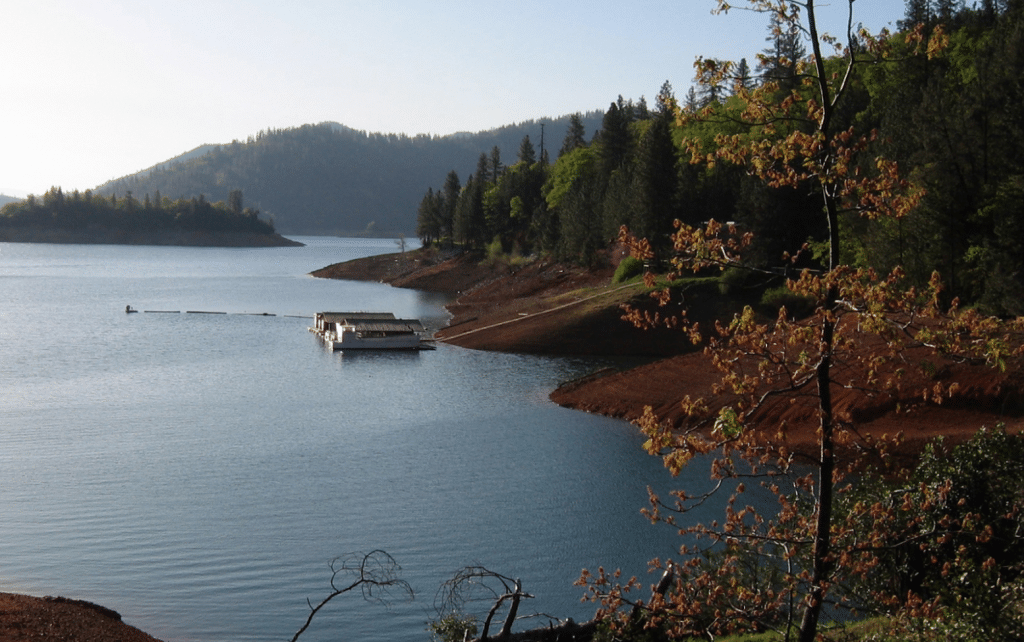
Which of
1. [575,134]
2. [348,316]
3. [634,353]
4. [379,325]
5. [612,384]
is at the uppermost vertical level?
[575,134]

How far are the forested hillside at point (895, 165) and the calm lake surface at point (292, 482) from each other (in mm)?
11615

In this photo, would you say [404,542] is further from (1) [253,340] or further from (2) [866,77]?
(2) [866,77]

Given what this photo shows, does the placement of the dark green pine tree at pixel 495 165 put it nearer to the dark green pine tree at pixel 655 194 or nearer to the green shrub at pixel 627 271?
the dark green pine tree at pixel 655 194

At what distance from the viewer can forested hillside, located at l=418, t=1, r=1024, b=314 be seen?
34.2ft

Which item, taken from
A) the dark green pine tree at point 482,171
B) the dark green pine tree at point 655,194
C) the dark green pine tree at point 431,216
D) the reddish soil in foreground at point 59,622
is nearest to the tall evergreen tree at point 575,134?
the dark green pine tree at point 482,171

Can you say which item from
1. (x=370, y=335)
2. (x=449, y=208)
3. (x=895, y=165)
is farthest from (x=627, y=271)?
Answer: (x=449, y=208)

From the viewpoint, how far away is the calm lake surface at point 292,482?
22250mm

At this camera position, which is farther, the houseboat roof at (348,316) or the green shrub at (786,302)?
the houseboat roof at (348,316)

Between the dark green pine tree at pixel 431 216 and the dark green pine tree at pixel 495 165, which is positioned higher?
the dark green pine tree at pixel 495 165

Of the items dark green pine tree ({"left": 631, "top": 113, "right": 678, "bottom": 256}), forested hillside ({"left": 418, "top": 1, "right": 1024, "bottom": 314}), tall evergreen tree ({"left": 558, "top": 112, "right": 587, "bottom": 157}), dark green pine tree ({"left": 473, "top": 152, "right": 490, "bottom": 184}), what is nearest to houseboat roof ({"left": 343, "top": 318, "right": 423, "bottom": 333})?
forested hillside ({"left": 418, "top": 1, "right": 1024, "bottom": 314})

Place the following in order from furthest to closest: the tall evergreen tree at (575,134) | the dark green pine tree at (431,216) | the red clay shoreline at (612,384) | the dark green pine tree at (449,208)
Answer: the tall evergreen tree at (575,134) < the dark green pine tree at (431,216) < the dark green pine tree at (449,208) < the red clay shoreline at (612,384)

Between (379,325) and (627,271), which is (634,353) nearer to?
(627,271)

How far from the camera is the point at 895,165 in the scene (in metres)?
8.63

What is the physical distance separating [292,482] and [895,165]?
86.6 ft
